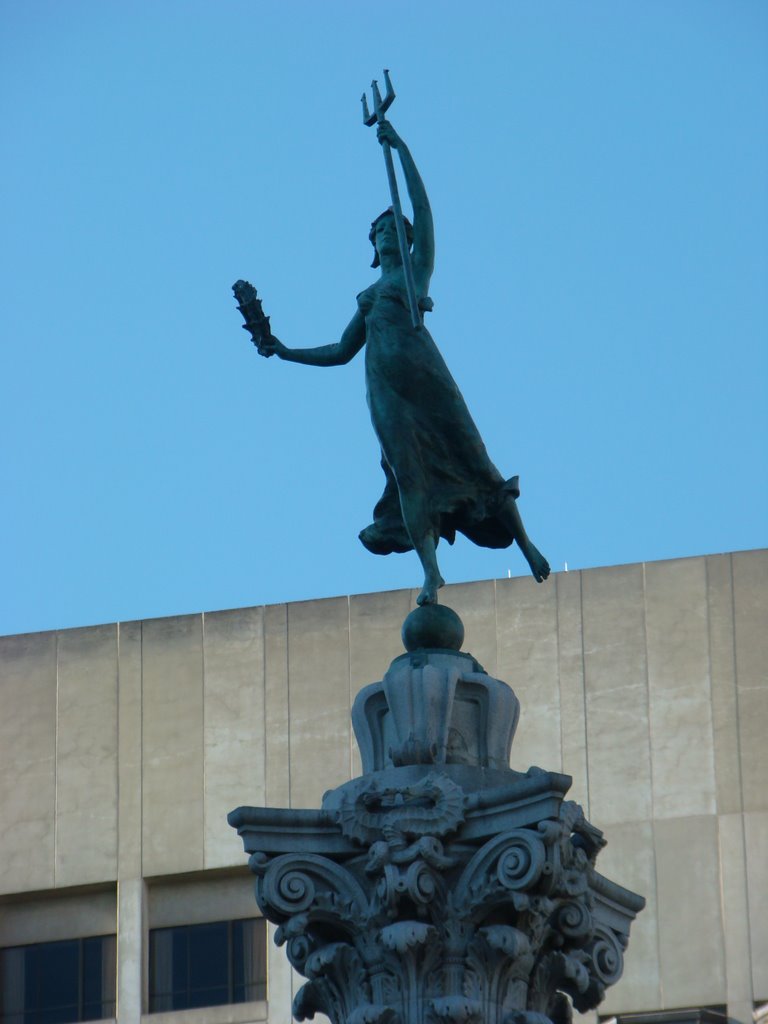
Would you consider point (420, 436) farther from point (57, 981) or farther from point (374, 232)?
point (57, 981)

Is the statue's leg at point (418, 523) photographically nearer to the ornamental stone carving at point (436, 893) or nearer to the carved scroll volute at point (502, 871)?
the ornamental stone carving at point (436, 893)

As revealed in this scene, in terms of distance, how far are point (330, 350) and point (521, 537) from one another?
1894 millimetres

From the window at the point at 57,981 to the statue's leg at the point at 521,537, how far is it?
96.2 feet

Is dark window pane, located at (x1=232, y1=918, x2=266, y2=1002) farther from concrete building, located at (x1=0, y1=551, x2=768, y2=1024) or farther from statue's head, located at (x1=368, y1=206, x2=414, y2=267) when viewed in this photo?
statue's head, located at (x1=368, y1=206, x2=414, y2=267)

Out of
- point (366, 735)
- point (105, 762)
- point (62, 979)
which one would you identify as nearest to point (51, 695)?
point (105, 762)

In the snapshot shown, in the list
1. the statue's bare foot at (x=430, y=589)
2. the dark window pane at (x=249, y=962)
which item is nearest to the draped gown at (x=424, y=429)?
the statue's bare foot at (x=430, y=589)

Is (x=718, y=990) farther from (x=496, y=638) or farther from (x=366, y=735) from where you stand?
(x=366, y=735)

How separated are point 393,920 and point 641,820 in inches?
1103

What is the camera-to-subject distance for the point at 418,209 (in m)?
19.3

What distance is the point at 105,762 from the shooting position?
157ft

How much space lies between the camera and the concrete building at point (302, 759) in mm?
44375

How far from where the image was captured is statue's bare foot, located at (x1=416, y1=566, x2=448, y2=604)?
18844 millimetres

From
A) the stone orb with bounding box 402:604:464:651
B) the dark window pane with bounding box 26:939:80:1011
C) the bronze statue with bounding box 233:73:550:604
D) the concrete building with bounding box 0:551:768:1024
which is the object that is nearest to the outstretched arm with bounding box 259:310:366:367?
the bronze statue with bounding box 233:73:550:604

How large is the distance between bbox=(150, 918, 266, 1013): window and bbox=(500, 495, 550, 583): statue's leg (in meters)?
27.8
